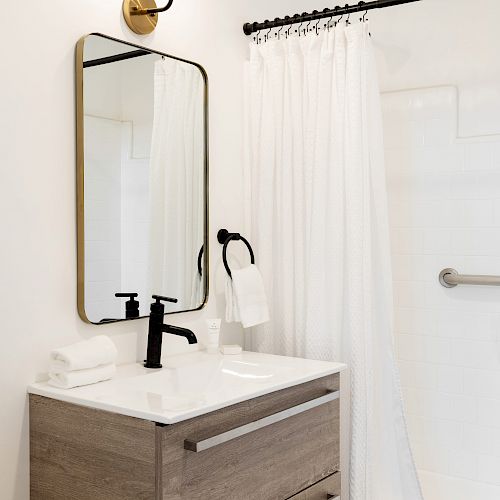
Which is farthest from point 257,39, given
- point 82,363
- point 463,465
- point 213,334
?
point 463,465

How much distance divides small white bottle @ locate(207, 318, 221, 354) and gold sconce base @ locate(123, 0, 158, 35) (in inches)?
37.6

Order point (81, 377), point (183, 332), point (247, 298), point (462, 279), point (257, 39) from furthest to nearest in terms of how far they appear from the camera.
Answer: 1. point (462, 279)
2. point (257, 39)
3. point (247, 298)
4. point (183, 332)
5. point (81, 377)

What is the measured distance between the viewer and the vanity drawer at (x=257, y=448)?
160 cm

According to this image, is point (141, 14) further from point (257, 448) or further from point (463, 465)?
point (463, 465)

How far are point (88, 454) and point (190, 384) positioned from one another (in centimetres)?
43

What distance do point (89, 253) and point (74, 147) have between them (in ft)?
0.99

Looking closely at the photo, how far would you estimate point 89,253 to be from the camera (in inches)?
77.7

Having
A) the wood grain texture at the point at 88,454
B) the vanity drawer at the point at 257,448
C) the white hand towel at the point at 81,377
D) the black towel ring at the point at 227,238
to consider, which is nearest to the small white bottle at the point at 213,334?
the black towel ring at the point at 227,238

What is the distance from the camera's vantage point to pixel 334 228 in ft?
7.72

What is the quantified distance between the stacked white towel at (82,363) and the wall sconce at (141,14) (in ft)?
3.09

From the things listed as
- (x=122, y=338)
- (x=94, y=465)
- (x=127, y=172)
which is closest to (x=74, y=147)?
(x=127, y=172)

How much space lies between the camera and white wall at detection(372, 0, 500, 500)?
2.68m

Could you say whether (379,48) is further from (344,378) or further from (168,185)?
(344,378)

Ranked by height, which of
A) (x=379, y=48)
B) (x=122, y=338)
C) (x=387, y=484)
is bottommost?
(x=387, y=484)
